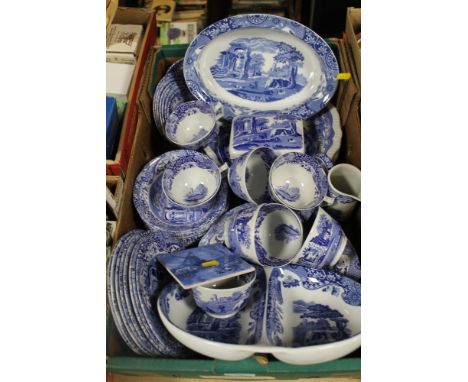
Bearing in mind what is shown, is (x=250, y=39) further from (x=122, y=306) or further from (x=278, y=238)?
(x=122, y=306)

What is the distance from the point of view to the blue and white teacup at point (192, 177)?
1.07m

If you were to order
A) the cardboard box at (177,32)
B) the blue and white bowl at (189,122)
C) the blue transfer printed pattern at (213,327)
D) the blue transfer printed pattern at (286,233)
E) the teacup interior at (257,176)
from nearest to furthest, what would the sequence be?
1. the blue transfer printed pattern at (213,327)
2. the blue transfer printed pattern at (286,233)
3. the teacup interior at (257,176)
4. the blue and white bowl at (189,122)
5. the cardboard box at (177,32)

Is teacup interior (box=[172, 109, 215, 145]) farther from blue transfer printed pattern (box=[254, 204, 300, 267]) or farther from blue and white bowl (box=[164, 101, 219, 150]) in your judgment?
blue transfer printed pattern (box=[254, 204, 300, 267])

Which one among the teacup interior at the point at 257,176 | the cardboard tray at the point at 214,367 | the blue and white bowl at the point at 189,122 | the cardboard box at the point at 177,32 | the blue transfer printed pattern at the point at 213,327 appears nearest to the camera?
the cardboard tray at the point at 214,367

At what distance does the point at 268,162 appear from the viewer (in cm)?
113

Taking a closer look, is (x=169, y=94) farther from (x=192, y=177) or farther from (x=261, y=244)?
(x=261, y=244)

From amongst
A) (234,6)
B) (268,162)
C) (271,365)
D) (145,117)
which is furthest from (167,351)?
(234,6)

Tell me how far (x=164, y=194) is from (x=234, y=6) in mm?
1215

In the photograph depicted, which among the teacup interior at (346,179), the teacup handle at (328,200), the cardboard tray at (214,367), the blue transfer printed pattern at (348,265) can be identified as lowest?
the cardboard tray at (214,367)

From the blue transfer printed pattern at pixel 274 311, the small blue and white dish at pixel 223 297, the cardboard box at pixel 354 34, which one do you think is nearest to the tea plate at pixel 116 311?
the small blue and white dish at pixel 223 297

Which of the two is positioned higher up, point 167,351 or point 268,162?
point 268,162

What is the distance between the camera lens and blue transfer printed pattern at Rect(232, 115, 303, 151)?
3.64ft

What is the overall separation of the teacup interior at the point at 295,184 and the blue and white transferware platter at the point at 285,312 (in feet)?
0.58

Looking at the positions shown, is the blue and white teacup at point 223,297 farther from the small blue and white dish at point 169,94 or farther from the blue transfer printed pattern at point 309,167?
the small blue and white dish at point 169,94
